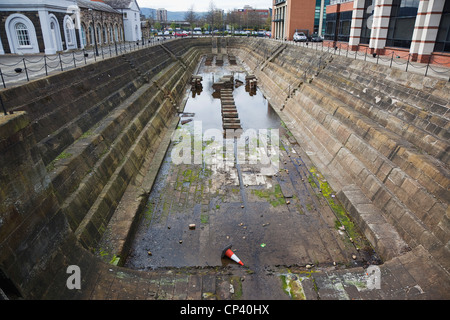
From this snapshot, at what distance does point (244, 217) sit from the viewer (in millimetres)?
10812

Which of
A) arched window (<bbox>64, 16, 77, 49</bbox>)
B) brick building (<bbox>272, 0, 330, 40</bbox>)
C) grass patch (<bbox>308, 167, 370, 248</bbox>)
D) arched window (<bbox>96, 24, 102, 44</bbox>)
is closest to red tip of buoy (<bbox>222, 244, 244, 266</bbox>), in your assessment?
grass patch (<bbox>308, 167, 370, 248</bbox>)

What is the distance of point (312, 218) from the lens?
1077 centimetres

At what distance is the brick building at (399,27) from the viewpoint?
57.3ft

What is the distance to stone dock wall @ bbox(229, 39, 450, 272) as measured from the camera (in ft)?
28.8

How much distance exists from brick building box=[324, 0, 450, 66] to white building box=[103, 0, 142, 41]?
35.4 m

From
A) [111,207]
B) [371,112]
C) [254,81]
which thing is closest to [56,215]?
[111,207]

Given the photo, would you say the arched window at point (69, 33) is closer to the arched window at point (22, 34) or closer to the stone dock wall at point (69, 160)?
the arched window at point (22, 34)

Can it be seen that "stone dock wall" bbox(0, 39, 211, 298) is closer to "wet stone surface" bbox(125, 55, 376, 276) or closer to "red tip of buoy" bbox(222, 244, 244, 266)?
"wet stone surface" bbox(125, 55, 376, 276)

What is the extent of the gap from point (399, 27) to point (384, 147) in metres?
15.2

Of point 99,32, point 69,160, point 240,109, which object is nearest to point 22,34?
point 99,32
